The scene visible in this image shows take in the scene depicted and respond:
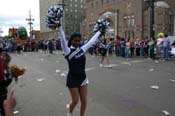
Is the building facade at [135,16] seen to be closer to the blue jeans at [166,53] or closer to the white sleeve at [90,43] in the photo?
the blue jeans at [166,53]

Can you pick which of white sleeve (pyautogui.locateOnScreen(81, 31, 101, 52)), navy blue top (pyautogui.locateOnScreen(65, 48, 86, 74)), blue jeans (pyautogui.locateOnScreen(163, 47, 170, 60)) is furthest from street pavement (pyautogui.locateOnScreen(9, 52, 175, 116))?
blue jeans (pyautogui.locateOnScreen(163, 47, 170, 60))

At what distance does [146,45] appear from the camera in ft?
95.1

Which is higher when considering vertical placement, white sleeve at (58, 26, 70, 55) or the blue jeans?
white sleeve at (58, 26, 70, 55)

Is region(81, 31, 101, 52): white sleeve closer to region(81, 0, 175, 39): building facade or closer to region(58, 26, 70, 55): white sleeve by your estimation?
region(58, 26, 70, 55): white sleeve

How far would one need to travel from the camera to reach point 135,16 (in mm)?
77938

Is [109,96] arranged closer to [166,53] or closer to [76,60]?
[76,60]

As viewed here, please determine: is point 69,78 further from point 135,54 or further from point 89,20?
point 89,20

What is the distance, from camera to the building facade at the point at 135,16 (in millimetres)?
71000

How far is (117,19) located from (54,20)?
78.9m

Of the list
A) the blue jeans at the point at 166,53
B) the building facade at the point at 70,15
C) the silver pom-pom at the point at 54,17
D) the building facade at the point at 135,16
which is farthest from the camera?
the building facade at the point at 70,15

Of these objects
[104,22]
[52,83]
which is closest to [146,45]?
[52,83]

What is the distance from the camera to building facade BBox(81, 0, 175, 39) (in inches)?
2795

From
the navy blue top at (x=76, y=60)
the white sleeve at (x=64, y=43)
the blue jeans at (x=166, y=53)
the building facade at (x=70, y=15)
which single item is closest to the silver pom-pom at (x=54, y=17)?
the white sleeve at (x=64, y=43)

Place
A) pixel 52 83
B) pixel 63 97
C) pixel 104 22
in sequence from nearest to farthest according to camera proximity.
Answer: pixel 104 22 < pixel 63 97 < pixel 52 83
